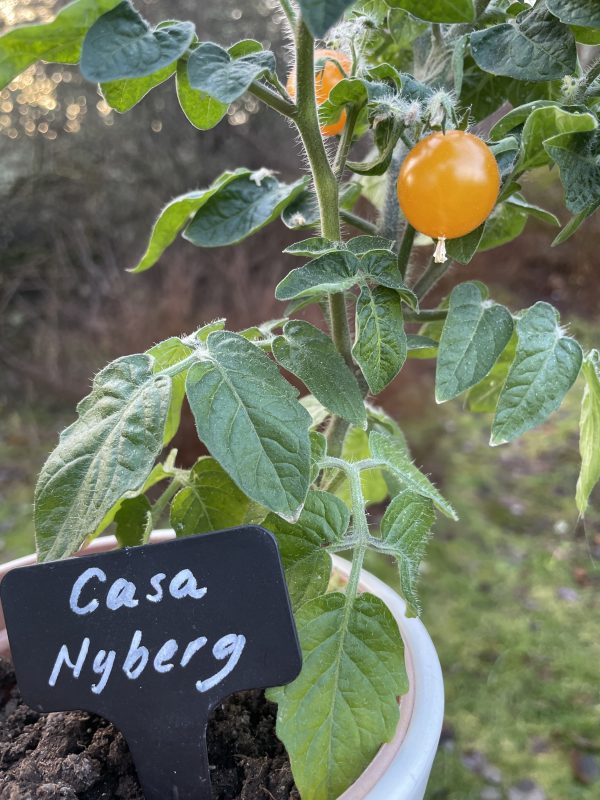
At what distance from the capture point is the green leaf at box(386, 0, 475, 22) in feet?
1.36

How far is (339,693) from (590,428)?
28 centimetres

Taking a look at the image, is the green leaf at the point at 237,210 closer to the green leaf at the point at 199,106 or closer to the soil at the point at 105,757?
the green leaf at the point at 199,106

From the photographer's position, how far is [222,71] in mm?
408

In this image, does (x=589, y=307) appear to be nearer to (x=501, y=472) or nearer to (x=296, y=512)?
(x=501, y=472)

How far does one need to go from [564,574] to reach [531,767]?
559mm

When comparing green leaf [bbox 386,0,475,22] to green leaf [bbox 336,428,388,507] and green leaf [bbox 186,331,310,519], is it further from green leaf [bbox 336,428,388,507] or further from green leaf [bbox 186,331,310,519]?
green leaf [bbox 336,428,388,507]

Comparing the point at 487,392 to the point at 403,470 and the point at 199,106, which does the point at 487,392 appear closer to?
the point at 403,470

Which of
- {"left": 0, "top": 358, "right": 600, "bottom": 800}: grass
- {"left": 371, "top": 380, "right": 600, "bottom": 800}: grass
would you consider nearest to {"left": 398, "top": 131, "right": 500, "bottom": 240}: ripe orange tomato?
{"left": 0, "top": 358, "right": 600, "bottom": 800}: grass

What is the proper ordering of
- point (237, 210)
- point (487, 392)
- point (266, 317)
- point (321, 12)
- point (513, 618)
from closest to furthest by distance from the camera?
point (321, 12) → point (237, 210) → point (487, 392) → point (513, 618) → point (266, 317)

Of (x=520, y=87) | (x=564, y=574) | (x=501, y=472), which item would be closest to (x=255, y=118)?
(x=501, y=472)

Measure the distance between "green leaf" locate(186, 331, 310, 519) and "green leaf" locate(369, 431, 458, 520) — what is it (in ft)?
0.32

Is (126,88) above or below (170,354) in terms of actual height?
above

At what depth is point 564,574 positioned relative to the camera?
1502mm

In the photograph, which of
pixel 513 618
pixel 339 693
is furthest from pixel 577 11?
pixel 513 618
